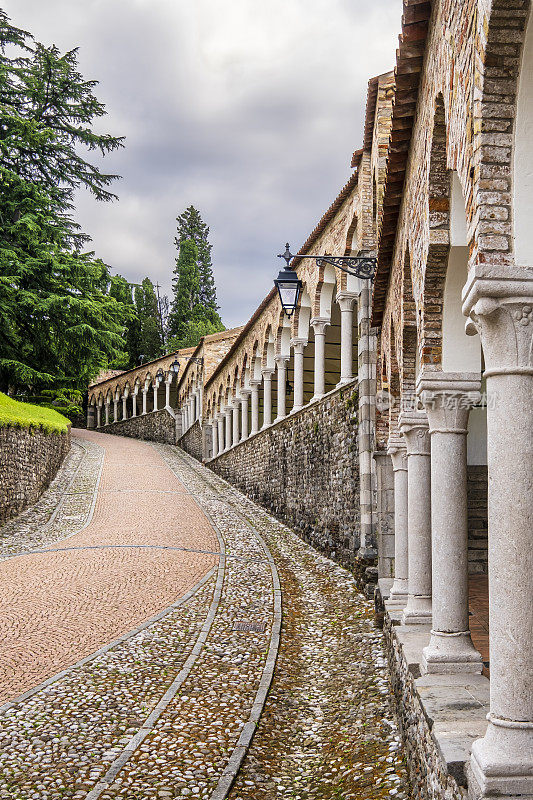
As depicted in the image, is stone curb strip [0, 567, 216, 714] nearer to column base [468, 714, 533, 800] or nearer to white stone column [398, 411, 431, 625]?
white stone column [398, 411, 431, 625]

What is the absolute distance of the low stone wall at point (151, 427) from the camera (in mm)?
44469

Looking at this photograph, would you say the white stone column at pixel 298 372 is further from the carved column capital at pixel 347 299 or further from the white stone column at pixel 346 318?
the carved column capital at pixel 347 299

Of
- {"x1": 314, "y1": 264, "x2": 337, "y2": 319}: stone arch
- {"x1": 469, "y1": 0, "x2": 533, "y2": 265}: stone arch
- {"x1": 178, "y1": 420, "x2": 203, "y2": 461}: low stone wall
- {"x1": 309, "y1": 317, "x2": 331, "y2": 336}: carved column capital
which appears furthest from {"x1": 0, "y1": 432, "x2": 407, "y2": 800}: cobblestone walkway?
{"x1": 178, "y1": 420, "x2": 203, "y2": 461}: low stone wall

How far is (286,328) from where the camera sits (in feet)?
64.7

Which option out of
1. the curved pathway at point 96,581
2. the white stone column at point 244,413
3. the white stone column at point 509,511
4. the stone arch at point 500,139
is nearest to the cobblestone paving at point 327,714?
the curved pathway at point 96,581

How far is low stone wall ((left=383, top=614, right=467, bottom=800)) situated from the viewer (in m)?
3.76

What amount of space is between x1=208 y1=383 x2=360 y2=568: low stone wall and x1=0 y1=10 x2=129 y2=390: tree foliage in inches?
436

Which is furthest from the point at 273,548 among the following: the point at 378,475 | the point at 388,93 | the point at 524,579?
the point at 524,579

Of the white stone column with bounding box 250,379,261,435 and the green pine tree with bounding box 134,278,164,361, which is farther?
the green pine tree with bounding box 134,278,164,361

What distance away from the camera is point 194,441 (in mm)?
37562

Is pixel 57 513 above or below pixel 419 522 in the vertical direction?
below

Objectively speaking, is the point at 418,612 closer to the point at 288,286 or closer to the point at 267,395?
the point at 288,286

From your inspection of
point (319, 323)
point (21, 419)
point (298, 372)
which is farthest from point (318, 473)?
point (21, 419)

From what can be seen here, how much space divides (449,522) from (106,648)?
15.4 ft
